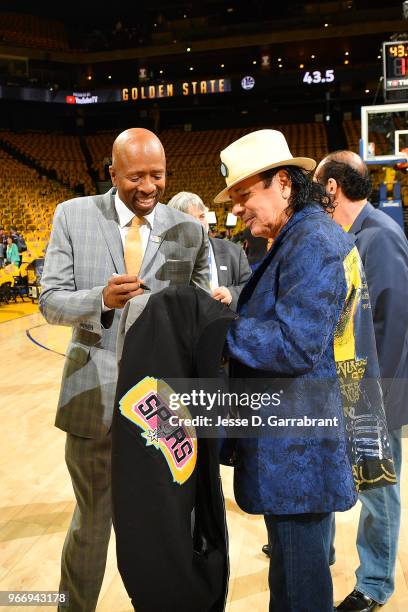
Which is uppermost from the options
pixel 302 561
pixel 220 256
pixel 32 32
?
pixel 32 32

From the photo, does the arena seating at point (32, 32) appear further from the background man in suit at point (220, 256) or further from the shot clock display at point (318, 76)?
the background man in suit at point (220, 256)

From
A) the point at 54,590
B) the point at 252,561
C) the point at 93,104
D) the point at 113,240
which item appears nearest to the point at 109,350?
the point at 113,240

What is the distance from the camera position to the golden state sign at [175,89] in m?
23.2

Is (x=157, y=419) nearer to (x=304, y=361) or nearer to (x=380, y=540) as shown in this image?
(x=304, y=361)

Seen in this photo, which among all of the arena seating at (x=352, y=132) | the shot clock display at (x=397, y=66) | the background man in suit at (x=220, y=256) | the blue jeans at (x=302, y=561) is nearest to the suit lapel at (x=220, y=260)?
the background man in suit at (x=220, y=256)

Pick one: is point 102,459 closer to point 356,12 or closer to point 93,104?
point 356,12

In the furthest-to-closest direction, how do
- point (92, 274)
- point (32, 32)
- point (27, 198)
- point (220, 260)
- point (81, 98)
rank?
point (32, 32) → point (81, 98) → point (27, 198) → point (220, 260) → point (92, 274)

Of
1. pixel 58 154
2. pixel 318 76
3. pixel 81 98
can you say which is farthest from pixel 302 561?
pixel 81 98

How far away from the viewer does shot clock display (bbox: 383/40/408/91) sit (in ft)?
27.0

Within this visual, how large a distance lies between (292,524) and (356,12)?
23.9 m

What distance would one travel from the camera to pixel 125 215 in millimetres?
1863

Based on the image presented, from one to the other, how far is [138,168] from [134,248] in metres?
0.29

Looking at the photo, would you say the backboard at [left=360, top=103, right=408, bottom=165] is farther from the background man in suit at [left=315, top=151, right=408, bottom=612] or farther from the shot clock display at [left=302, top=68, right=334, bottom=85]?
the shot clock display at [left=302, top=68, right=334, bottom=85]

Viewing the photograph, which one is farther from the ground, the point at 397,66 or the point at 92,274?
the point at 397,66
